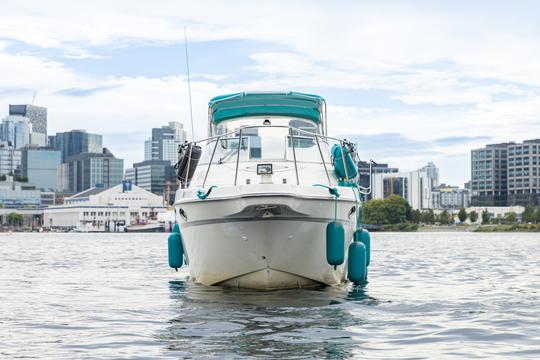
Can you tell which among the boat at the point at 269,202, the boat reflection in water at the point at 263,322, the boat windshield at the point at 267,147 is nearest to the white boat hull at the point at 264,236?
the boat at the point at 269,202

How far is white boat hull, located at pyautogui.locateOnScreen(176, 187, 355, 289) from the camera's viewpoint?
62.3 feet

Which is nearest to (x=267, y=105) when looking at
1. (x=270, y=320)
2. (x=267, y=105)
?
(x=267, y=105)

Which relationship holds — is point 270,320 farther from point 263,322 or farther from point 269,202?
point 269,202

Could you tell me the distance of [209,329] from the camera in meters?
15.8

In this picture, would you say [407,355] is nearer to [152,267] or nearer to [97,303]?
[97,303]

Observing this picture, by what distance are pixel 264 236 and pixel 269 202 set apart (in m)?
0.93

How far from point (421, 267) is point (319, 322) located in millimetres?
18919

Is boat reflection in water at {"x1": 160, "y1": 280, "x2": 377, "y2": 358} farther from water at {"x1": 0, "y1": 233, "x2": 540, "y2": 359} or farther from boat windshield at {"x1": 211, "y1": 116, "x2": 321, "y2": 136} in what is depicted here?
boat windshield at {"x1": 211, "y1": 116, "x2": 321, "y2": 136}

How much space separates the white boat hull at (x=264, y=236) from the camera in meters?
19.0

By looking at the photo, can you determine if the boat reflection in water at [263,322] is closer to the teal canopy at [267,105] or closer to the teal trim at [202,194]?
the teal trim at [202,194]

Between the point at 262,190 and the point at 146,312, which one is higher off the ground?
the point at 262,190

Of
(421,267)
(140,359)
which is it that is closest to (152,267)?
(421,267)

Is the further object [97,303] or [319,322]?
[97,303]

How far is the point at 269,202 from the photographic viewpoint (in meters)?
18.7
